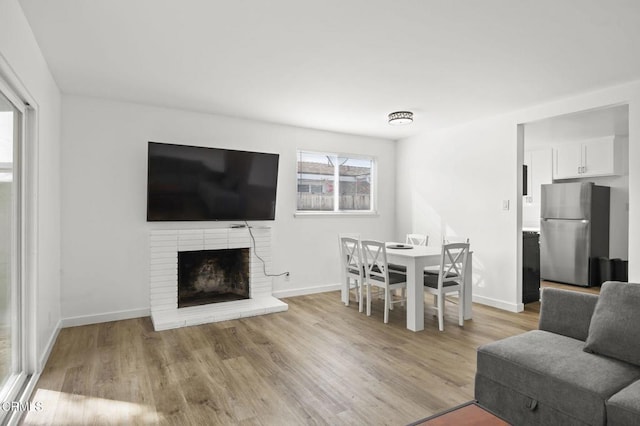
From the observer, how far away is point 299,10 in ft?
7.38

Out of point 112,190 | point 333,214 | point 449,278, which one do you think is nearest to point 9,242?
point 112,190

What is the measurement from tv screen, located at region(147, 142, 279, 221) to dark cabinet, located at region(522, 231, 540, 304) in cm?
342

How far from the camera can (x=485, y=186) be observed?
4.84 metres

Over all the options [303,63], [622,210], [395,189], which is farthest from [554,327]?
[622,210]

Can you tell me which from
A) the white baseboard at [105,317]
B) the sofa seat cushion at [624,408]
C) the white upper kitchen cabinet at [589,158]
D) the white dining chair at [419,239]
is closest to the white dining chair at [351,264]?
the white dining chair at [419,239]

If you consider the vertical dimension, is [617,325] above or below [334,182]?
below

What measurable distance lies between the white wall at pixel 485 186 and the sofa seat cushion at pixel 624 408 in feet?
8.46

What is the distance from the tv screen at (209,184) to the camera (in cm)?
416

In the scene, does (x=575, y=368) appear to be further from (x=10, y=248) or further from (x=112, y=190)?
(x=112, y=190)

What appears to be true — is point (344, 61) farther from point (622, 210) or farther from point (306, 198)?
point (622, 210)

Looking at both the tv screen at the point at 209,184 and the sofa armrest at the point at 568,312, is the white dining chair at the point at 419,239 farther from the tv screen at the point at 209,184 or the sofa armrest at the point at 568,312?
the sofa armrest at the point at 568,312

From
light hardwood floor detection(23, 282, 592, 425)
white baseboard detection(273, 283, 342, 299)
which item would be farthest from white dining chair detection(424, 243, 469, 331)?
white baseboard detection(273, 283, 342, 299)

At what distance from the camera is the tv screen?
164 inches

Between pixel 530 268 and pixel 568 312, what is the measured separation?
112 inches
